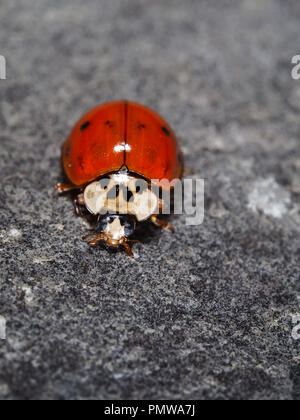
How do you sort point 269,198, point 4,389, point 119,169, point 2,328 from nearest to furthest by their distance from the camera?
point 4,389 → point 2,328 → point 119,169 → point 269,198

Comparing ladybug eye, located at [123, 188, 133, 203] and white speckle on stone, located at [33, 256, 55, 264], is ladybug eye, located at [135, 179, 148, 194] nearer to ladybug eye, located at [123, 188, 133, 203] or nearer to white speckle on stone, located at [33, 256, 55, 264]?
ladybug eye, located at [123, 188, 133, 203]

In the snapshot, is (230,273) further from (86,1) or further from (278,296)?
(86,1)

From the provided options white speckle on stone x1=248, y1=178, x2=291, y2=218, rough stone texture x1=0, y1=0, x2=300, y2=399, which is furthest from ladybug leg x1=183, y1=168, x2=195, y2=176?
white speckle on stone x1=248, y1=178, x2=291, y2=218

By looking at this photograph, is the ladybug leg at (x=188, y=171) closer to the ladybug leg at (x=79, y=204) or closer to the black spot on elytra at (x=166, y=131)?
the black spot on elytra at (x=166, y=131)

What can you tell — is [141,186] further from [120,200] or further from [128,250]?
[128,250]

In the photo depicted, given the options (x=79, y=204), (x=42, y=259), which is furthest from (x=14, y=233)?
(x=79, y=204)

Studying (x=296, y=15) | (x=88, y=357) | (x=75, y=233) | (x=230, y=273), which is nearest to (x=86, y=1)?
(x=296, y=15)
